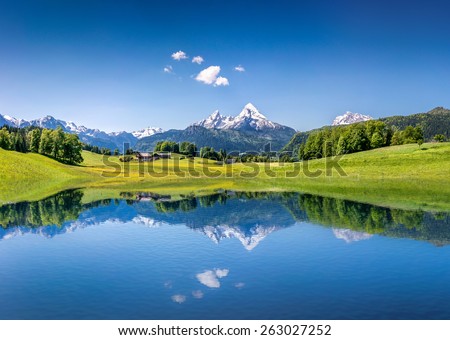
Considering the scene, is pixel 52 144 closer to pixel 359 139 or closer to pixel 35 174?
pixel 35 174

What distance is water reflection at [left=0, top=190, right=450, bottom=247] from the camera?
3478 cm

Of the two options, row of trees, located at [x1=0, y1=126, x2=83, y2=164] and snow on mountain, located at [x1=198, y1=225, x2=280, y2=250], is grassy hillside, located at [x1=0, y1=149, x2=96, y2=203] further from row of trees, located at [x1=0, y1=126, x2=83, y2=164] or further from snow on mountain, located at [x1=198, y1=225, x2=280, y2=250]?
snow on mountain, located at [x1=198, y1=225, x2=280, y2=250]

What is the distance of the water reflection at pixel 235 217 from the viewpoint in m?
34.8

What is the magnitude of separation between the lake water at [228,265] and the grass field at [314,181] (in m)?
16.7

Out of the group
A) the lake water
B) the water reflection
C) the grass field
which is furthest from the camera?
the grass field

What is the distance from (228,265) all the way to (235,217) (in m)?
20.3

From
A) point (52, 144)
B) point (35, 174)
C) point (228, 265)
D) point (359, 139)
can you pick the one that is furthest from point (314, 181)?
point (52, 144)

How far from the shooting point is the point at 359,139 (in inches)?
5723

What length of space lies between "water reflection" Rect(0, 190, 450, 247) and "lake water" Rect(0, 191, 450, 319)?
221 mm

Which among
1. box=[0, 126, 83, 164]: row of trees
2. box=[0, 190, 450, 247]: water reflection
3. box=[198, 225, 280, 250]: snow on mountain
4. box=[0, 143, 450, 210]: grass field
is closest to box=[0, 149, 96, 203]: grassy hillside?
box=[0, 143, 450, 210]: grass field

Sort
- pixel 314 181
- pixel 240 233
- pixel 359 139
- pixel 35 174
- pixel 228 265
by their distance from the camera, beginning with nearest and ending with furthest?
pixel 228 265
pixel 240 233
pixel 314 181
pixel 35 174
pixel 359 139

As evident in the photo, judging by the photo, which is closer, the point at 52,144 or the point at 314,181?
the point at 314,181

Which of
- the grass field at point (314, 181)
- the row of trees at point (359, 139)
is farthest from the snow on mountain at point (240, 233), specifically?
the row of trees at point (359, 139)

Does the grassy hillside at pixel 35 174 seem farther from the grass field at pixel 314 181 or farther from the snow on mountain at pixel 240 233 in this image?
the snow on mountain at pixel 240 233
